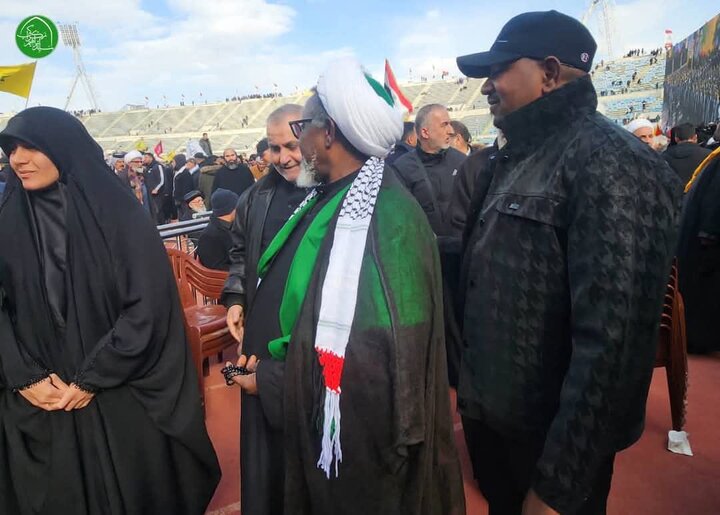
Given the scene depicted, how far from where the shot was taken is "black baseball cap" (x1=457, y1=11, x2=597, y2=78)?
153 centimetres

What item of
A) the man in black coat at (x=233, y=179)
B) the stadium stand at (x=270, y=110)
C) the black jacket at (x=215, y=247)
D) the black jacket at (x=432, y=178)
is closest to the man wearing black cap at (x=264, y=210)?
the black jacket at (x=432, y=178)

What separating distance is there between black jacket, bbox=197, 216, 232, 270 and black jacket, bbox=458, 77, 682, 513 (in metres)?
3.67

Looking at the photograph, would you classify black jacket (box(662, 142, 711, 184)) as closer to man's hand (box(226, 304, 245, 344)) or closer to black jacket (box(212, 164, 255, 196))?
man's hand (box(226, 304, 245, 344))

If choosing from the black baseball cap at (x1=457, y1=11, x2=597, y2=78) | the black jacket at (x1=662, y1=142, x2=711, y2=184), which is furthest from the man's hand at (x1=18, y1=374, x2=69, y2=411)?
the black jacket at (x1=662, y1=142, x2=711, y2=184)

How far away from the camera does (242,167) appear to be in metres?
10.2

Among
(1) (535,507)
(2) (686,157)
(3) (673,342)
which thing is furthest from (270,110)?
(1) (535,507)

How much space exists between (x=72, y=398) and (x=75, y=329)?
0.28 m

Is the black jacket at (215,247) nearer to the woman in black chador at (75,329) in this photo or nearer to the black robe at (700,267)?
the woman in black chador at (75,329)

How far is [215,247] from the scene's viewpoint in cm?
504

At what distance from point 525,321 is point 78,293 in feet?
5.88

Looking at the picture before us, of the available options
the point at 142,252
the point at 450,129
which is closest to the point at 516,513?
the point at 142,252

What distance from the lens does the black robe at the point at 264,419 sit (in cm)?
198

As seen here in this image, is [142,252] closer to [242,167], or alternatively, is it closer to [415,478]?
[415,478]

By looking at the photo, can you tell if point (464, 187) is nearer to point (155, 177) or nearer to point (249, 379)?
point (249, 379)
